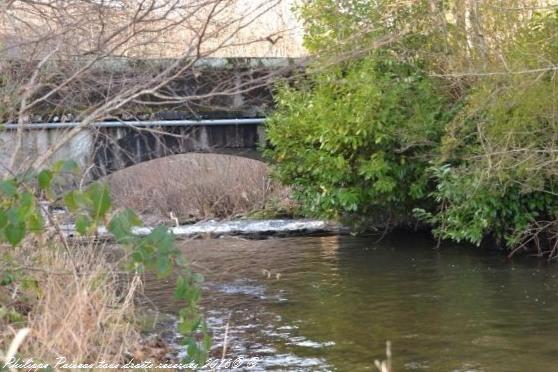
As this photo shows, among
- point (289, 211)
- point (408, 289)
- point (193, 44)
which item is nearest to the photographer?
point (193, 44)

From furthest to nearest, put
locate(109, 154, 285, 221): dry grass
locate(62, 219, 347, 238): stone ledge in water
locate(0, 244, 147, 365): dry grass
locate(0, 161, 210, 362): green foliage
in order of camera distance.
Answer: locate(109, 154, 285, 221): dry grass → locate(62, 219, 347, 238): stone ledge in water → locate(0, 244, 147, 365): dry grass → locate(0, 161, 210, 362): green foliage

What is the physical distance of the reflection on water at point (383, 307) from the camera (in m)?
8.84

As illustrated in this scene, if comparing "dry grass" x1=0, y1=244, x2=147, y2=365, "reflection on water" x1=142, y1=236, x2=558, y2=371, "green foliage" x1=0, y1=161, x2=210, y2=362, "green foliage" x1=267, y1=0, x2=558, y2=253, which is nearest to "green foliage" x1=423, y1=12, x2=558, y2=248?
"green foliage" x1=267, y1=0, x2=558, y2=253

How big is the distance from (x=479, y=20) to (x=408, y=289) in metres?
4.37

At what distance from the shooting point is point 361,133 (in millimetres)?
15242

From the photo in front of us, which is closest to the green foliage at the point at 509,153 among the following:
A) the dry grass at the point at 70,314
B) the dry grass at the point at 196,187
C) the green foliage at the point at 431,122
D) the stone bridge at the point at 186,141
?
the green foliage at the point at 431,122

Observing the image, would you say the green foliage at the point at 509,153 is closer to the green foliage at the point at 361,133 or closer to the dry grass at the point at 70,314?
the green foliage at the point at 361,133

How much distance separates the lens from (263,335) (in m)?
9.96

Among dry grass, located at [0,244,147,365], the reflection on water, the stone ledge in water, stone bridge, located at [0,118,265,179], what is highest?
stone bridge, located at [0,118,265,179]

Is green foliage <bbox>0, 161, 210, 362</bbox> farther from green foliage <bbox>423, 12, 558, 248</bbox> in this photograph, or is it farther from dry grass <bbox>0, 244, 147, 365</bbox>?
green foliage <bbox>423, 12, 558, 248</bbox>

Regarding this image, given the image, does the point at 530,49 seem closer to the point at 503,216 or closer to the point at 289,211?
the point at 503,216

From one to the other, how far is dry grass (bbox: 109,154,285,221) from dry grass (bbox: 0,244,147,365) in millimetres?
15145

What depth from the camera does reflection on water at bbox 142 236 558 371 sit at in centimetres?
884

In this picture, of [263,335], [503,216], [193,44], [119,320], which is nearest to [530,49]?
[503,216]
